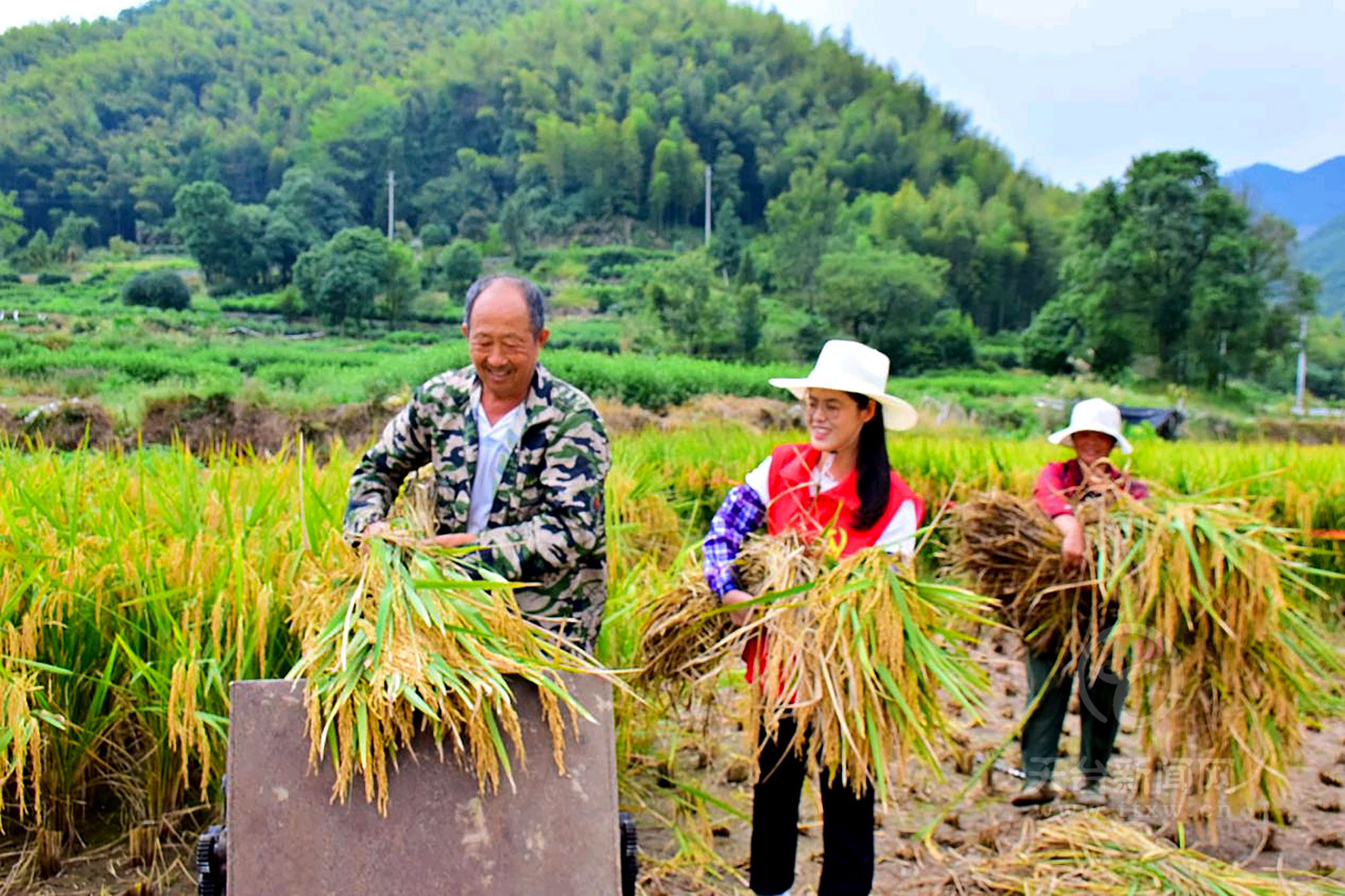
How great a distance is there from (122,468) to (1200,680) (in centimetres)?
323

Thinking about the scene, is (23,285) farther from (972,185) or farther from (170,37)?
(972,185)

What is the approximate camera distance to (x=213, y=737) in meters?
2.58

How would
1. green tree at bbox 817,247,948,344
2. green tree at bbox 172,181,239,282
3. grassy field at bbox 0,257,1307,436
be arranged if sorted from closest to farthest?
grassy field at bbox 0,257,1307,436 → green tree at bbox 172,181,239,282 → green tree at bbox 817,247,948,344

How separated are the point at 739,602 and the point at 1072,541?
122 cm

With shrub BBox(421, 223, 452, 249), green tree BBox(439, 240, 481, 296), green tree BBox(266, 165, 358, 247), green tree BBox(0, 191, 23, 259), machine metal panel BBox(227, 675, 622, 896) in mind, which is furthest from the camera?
shrub BBox(421, 223, 452, 249)

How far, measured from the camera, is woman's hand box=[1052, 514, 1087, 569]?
2.98 meters

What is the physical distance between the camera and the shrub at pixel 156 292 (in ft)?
59.4

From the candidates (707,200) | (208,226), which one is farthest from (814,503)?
(707,200)

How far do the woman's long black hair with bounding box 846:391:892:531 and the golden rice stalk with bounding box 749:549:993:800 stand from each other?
138mm

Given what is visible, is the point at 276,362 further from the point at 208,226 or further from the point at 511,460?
the point at 511,460

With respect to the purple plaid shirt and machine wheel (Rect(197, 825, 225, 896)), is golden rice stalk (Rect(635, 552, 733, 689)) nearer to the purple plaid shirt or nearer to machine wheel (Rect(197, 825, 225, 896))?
the purple plaid shirt

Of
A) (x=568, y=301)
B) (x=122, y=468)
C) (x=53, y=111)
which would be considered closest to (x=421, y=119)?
(x=568, y=301)

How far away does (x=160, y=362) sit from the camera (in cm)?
1446

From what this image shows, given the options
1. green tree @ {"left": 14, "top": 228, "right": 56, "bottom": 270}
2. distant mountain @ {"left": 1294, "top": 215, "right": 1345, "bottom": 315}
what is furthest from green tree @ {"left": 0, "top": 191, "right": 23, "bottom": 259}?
distant mountain @ {"left": 1294, "top": 215, "right": 1345, "bottom": 315}
